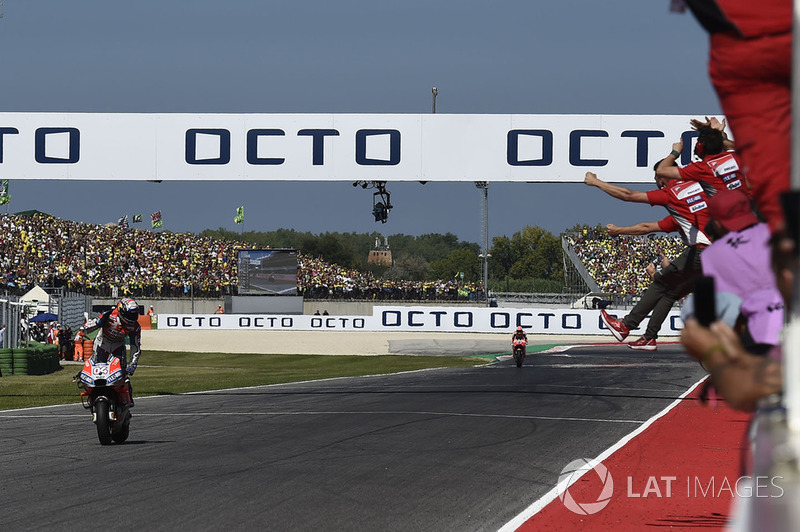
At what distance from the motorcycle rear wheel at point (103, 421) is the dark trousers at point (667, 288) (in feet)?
22.7

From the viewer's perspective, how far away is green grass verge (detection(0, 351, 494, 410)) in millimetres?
23359

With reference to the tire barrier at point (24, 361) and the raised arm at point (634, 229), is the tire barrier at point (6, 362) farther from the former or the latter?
the raised arm at point (634, 229)

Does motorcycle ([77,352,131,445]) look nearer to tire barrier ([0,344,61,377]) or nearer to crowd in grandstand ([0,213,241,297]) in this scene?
tire barrier ([0,344,61,377])

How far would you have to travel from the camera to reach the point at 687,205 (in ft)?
23.6

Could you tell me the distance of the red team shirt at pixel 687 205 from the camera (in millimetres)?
7121

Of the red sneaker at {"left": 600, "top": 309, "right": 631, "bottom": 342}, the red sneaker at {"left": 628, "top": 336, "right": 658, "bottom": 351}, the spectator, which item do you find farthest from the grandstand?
the spectator

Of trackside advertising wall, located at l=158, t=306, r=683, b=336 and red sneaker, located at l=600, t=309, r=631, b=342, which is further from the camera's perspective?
trackside advertising wall, located at l=158, t=306, r=683, b=336

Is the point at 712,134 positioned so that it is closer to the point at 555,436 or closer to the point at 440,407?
the point at 555,436

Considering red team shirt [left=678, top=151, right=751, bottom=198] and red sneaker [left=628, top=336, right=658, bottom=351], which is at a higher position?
red team shirt [left=678, top=151, right=751, bottom=198]

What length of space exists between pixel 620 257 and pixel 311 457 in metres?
58.5

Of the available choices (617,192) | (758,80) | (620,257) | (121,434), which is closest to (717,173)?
→ (617,192)

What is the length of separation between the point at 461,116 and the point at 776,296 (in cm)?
1541

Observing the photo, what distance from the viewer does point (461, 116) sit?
60.5ft

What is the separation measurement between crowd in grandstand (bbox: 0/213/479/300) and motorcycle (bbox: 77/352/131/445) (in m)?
49.5
